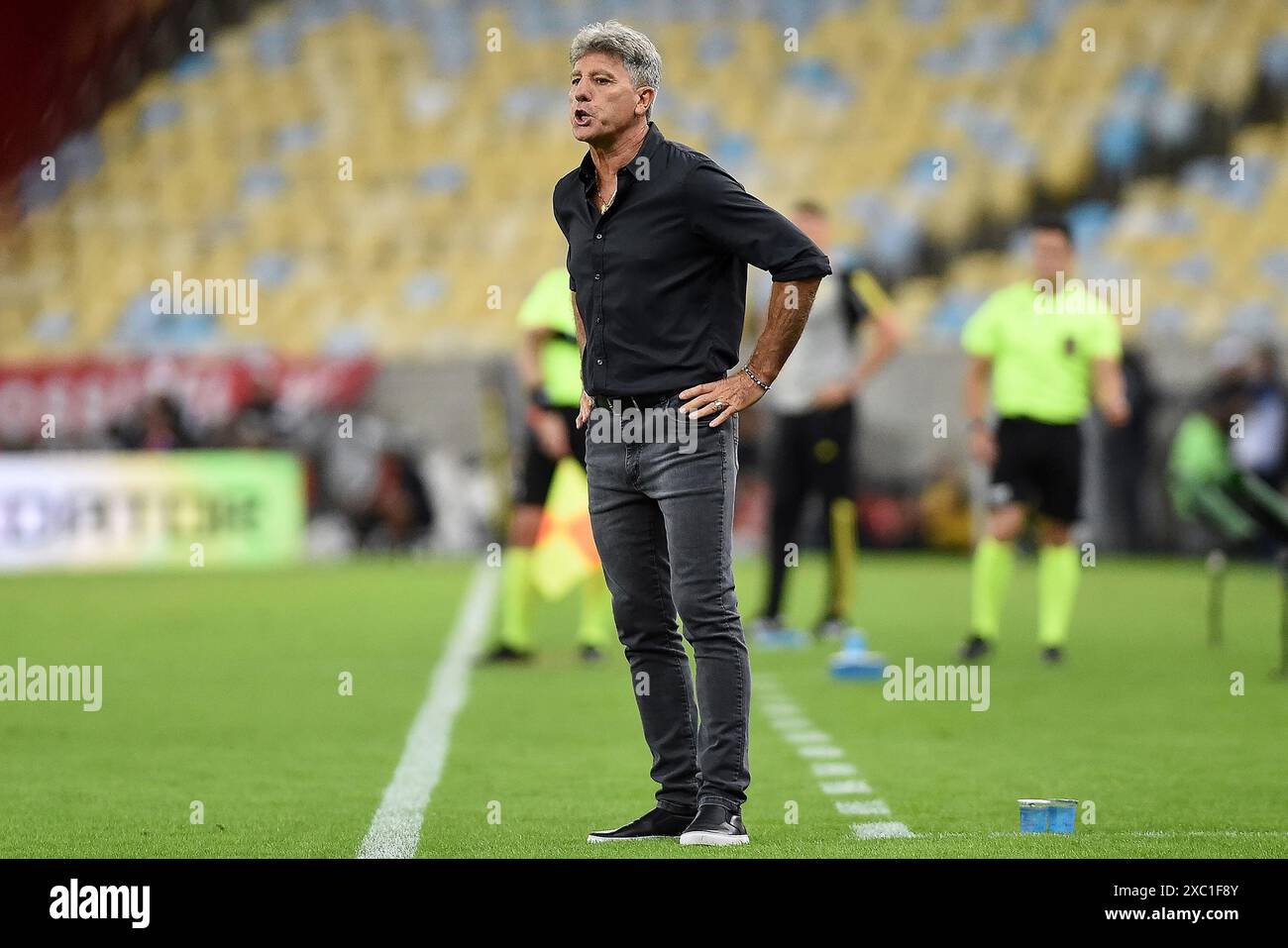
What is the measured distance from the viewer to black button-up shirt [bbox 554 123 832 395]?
548cm

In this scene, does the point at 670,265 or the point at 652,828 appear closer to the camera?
the point at 670,265

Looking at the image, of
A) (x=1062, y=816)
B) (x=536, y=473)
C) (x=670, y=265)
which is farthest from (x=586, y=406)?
(x=536, y=473)

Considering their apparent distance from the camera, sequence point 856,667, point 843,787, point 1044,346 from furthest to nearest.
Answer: point 1044,346 → point 856,667 → point 843,787

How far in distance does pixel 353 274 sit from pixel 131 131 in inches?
143

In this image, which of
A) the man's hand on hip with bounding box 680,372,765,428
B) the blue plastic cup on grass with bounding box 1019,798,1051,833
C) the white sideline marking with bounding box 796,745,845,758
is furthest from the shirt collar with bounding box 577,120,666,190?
the white sideline marking with bounding box 796,745,845,758

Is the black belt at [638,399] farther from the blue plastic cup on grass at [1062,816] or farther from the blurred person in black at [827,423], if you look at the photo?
the blurred person in black at [827,423]

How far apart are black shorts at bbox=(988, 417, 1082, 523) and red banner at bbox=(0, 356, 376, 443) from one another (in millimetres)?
12986

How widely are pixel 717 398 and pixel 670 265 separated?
0.37 metres

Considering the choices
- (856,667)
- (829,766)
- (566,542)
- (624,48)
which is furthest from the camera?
(566,542)

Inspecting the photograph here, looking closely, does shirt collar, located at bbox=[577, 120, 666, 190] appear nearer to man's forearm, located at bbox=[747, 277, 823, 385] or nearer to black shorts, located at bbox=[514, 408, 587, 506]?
man's forearm, located at bbox=[747, 277, 823, 385]

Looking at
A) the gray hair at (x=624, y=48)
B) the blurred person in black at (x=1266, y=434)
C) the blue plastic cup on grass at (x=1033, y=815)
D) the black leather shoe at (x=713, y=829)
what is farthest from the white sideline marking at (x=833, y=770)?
the blurred person in black at (x=1266, y=434)

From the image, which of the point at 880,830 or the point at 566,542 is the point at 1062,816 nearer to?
the point at 880,830

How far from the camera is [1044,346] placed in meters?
11.3
